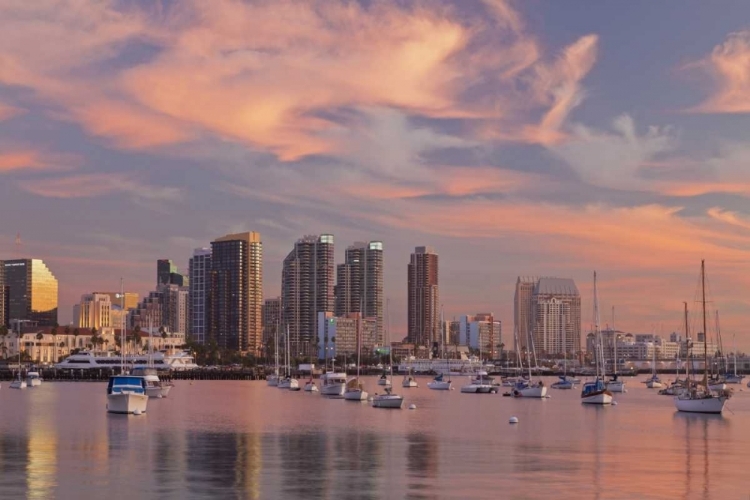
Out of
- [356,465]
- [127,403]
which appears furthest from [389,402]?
[356,465]

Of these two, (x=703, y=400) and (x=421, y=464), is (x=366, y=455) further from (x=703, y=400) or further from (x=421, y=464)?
(x=703, y=400)

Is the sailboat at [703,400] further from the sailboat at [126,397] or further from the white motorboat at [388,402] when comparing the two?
the sailboat at [126,397]

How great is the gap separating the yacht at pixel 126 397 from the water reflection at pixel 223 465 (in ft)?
93.8

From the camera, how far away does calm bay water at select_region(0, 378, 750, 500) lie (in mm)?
49000

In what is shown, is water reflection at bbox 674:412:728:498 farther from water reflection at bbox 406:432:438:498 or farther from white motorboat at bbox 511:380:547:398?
white motorboat at bbox 511:380:547:398

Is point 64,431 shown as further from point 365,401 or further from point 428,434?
point 365,401

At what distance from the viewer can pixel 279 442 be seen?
74.5 m

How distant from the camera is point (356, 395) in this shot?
14288 cm

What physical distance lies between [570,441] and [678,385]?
112 meters

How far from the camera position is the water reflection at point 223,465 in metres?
47.5

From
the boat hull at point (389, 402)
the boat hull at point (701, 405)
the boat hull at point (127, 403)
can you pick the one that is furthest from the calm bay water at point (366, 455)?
the boat hull at point (389, 402)

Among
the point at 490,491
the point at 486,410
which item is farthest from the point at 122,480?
the point at 486,410

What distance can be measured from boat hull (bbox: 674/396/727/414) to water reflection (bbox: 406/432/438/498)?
4434cm

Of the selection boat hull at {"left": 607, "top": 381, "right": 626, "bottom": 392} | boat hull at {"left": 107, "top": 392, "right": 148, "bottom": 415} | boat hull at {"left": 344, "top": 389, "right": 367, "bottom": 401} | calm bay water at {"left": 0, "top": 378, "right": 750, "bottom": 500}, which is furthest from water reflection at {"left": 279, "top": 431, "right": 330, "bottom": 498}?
boat hull at {"left": 607, "top": 381, "right": 626, "bottom": 392}
